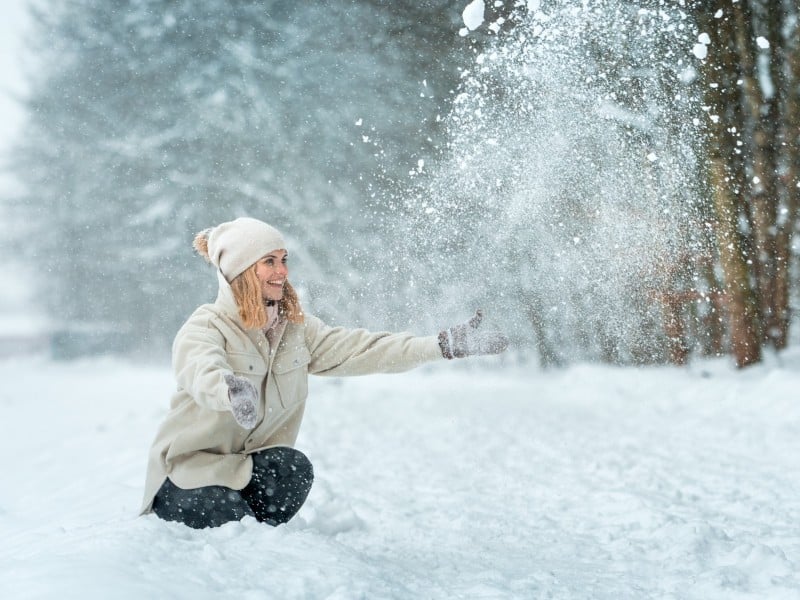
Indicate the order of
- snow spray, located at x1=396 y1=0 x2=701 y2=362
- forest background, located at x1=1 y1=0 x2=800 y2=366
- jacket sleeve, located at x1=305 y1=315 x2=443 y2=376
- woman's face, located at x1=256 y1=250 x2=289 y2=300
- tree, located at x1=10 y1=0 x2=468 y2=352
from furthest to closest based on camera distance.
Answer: tree, located at x1=10 y1=0 x2=468 y2=352 → forest background, located at x1=1 y1=0 x2=800 y2=366 → snow spray, located at x1=396 y1=0 x2=701 y2=362 → jacket sleeve, located at x1=305 y1=315 x2=443 y2=376 → woman's face, located at x1=256 y1=250 x2=289 y2=300

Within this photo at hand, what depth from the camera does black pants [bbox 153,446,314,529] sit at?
2807 millimetres

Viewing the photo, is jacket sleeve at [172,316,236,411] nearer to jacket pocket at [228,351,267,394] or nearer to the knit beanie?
jacket pocket at [228,351,267,394]

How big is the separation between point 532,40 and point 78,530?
251 inches

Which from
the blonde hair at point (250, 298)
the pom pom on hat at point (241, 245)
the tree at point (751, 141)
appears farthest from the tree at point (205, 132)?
the blonde hair at point (250, 298)

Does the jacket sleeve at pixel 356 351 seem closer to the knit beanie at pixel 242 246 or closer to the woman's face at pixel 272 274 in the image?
the woman's face at pixel 272 274

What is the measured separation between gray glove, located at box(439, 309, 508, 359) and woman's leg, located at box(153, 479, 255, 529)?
0.95 metres

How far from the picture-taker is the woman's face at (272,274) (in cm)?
292

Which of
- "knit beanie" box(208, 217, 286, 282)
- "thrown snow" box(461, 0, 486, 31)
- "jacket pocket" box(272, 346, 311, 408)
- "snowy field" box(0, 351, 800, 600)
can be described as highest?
"thrown snow" box(461, 0, 486, 31)

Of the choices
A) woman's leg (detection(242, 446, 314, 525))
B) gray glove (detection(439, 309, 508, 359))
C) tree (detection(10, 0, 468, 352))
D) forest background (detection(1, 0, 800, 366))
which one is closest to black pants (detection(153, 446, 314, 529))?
woman's leg (detection(242, 446, 314, 525))

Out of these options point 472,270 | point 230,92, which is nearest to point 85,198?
point 230,92

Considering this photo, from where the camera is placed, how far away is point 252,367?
2908 millimetres

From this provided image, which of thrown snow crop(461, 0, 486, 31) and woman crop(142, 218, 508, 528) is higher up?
thrown snow crop(461, 0, 486, 31)

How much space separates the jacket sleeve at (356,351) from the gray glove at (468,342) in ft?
0.25

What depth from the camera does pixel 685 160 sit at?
8.56m
